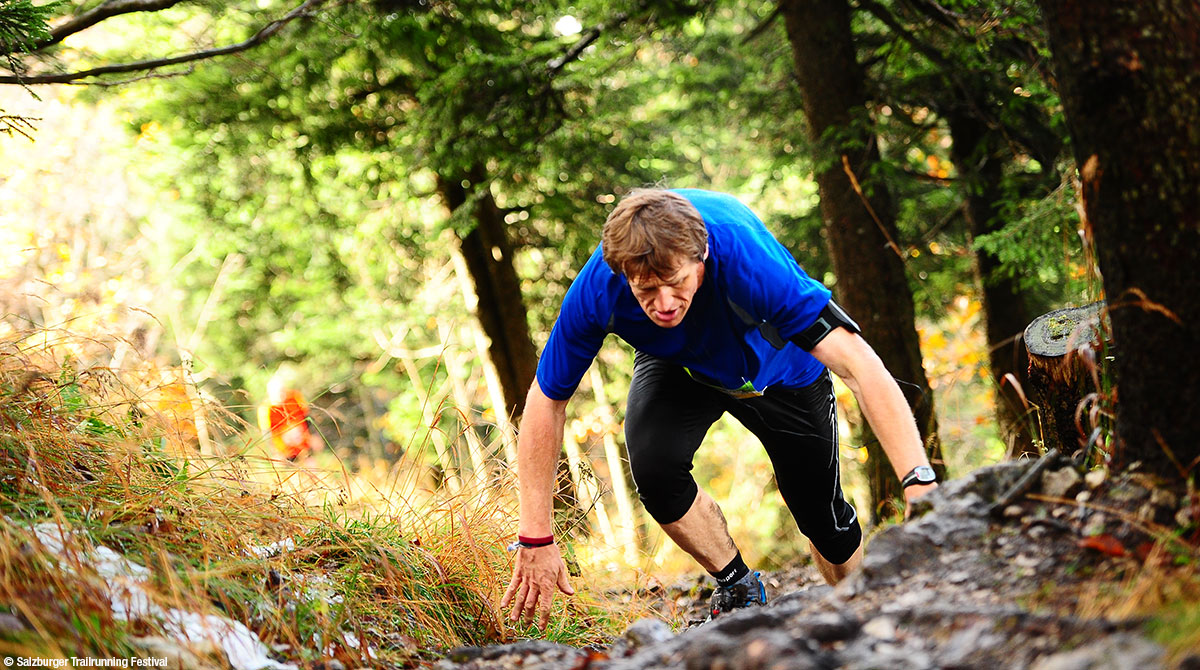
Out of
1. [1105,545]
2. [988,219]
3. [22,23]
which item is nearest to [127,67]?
[22,23]

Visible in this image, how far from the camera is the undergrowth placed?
91.7 inches

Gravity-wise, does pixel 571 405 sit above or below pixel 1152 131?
below

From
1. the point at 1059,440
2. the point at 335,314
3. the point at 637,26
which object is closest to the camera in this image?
the point at 1059,440

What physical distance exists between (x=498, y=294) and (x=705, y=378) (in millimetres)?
4721

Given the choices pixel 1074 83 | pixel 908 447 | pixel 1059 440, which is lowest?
pixel 1059 440

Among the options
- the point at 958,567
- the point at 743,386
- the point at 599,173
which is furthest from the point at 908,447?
the point at 599,173

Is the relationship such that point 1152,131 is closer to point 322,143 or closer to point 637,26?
point 637,26

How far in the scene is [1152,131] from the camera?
6.95ft

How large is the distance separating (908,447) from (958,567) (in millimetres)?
435

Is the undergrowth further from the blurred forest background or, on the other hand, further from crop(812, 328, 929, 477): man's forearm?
crop(812, 328, 929, 477): man's forearm

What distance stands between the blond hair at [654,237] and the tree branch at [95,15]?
Answer: 223 cm

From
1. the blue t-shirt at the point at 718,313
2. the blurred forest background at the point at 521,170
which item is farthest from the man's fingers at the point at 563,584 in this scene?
the blurred forest background at the point at 521,170

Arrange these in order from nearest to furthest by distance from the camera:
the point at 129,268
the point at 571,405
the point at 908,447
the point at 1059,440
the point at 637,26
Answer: the point at 908,447 → the point at 1059,440 → the point at 637,26 → the point at 571,405 → the point at 129,268

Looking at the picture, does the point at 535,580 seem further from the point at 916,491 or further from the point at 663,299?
the point at 916,491
